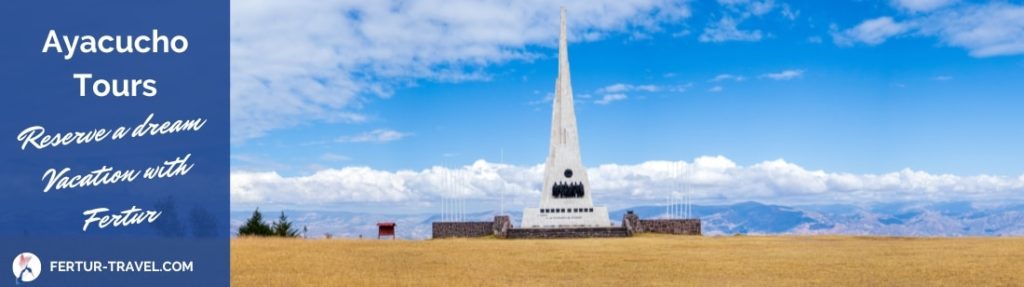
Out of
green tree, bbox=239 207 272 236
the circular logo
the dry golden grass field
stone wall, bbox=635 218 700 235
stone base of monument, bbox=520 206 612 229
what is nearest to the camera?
the circular logo

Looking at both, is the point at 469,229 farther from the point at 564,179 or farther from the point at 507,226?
the point at 564,179

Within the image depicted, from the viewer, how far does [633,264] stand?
3012 centimetres

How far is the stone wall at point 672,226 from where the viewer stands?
211ft

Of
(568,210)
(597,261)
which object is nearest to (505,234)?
(568,210)

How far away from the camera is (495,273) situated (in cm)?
2661

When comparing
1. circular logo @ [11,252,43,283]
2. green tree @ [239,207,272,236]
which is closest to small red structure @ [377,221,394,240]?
green tree @ [239,207,272,236]

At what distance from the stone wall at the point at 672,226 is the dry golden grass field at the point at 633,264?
22.7m

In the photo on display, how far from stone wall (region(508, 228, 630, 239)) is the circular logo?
36.5m

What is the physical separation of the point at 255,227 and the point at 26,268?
33.1 meters

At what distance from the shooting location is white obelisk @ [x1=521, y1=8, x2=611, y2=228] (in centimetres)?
6669

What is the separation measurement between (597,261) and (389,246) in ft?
40.3

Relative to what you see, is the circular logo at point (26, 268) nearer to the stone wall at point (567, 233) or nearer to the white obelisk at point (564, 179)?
the stone wall at point (567, 233)

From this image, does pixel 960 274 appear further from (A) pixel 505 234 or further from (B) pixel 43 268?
(A) pixel 505 234

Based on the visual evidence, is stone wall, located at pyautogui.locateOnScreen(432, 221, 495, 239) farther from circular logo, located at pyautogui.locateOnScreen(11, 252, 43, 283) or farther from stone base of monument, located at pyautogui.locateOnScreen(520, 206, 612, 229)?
circular logo, located at pyautogui.locateOnScreen(11, 252, 43, 283)
